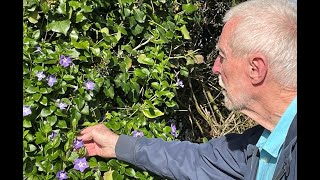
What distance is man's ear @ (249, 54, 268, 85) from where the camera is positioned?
172 cm

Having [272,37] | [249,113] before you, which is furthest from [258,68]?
[249,113]

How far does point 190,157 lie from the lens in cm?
208

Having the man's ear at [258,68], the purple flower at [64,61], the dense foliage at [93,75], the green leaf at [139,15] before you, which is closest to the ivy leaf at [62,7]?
the dense foliage at [93,75]

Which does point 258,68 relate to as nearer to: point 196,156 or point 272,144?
point 272,144

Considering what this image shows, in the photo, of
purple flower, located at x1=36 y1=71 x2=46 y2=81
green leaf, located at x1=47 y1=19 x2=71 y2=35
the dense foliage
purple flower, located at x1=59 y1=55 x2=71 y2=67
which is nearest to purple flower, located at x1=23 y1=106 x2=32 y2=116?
the dense foliage

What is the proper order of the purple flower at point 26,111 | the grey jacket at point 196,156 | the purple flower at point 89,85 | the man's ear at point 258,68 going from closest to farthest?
1. the purple flower at point 26,111
2. the man's ear at point 258,68
3. the purple flower at point 89,85
4. the grey jacket at point 196,156

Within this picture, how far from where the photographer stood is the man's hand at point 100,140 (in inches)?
73.7

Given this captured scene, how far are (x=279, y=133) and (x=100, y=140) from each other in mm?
634

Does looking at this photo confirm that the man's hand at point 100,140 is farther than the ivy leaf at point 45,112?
Yes

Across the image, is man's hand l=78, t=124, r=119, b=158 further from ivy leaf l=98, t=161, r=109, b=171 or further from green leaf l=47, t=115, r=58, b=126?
green leaf l=47, t=115, r=58, b=126

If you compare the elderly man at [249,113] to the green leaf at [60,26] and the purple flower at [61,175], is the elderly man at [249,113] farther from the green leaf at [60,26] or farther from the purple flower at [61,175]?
the green leaf at [60,26]

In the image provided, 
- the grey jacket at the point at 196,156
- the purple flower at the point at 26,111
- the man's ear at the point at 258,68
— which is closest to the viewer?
the purple flower at the point at 26,111

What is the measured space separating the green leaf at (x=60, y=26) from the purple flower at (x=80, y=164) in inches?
17.3

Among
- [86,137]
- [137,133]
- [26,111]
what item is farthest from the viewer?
[137,133]
